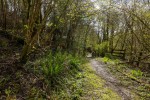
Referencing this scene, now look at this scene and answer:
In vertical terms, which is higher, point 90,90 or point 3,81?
point 3,81

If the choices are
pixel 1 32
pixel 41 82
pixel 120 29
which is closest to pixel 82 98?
pixel 41 82

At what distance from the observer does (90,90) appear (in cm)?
707

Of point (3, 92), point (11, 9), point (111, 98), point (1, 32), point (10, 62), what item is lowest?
point (111, 98)

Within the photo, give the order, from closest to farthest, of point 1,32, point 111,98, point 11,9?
point 111,98
point 1,32
point 11,9

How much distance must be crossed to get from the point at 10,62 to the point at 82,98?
288cm

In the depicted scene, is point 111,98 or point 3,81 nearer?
point 3,81

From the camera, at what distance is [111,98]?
6508mm

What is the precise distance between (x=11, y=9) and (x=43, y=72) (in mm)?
7757

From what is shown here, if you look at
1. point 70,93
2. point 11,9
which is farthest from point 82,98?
point 11,9

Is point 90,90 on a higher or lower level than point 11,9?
lower

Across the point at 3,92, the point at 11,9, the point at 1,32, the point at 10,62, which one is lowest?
the point at 3,92

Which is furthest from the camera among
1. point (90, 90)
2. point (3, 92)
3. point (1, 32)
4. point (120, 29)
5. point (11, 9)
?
point (120, 29)

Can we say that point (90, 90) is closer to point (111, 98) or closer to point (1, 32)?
point (111, 98)

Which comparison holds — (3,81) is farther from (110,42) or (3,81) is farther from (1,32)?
(110,42)
